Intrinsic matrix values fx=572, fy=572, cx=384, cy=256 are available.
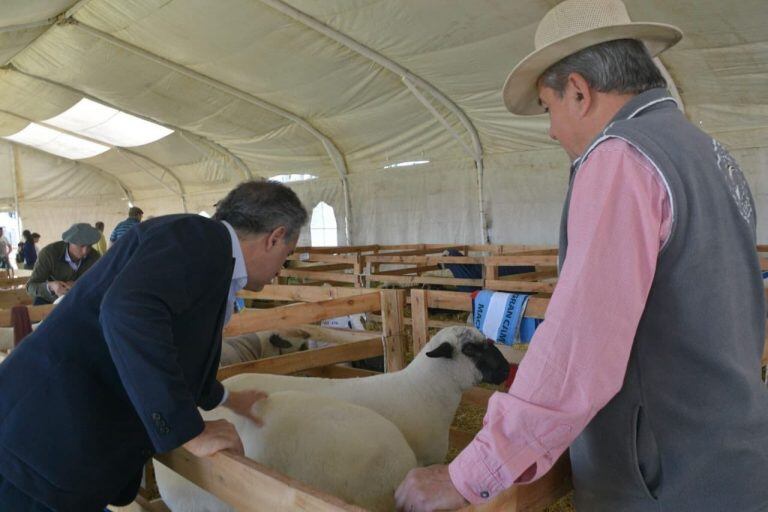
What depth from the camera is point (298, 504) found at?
116 centimetres

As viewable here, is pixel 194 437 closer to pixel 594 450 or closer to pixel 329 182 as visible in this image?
pixel 594 450

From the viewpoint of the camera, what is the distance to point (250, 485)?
130 centimetres

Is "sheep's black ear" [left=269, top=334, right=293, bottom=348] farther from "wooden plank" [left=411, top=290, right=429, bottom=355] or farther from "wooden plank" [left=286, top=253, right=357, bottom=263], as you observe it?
"wooden plank" [left=286, top=253, right=357, bottom=263]

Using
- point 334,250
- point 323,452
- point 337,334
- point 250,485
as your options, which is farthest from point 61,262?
point 334,250

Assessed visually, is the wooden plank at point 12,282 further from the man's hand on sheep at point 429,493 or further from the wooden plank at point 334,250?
the man's hand on sheep at point 429,493

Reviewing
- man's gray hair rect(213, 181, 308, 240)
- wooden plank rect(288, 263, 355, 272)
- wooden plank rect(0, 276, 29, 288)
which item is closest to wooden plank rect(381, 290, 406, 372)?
man's gray hair rect(213, 181, 308, 240)

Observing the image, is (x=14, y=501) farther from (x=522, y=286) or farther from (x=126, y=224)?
(x=126, y=224)

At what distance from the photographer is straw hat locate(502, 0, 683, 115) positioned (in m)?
1.18

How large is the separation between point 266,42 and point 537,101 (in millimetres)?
9105

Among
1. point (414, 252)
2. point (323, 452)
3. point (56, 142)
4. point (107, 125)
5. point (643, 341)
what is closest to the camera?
point (643, 341)

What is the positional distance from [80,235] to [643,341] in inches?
204

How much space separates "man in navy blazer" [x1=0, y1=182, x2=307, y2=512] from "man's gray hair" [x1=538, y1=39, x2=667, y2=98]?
958 millimetres

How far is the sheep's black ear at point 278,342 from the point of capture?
4918 millimetres

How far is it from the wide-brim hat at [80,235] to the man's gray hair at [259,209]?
398cm
